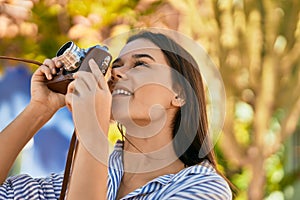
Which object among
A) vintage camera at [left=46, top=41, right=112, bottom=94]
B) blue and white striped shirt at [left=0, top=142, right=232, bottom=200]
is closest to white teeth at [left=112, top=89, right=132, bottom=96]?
vintage camera at [left=46, top=41, right=112, bottom=94]

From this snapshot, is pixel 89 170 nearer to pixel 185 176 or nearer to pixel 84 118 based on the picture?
pixel 84 118

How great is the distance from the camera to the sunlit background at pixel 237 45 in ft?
15.3

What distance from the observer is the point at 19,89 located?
113 inches

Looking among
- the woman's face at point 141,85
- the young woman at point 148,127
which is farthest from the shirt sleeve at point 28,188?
the woman's face at point 141,85

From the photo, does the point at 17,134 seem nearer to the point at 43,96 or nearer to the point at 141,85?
the point at 43,96

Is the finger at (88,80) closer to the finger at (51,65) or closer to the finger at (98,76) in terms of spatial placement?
the finger at (98,76)

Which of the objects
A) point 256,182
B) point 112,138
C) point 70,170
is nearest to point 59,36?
point 112,138

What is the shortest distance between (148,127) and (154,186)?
173 mm

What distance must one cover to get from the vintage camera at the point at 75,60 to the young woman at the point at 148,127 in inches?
1.5

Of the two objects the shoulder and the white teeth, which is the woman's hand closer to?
the white teeth

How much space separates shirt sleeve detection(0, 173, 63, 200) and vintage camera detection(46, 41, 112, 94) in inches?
12.0

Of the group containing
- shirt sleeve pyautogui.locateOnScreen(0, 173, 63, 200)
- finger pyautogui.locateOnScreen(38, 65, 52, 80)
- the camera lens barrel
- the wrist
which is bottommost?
shirt sleeve pyautogui.locateOnScreen(0, 173, 63, 200)

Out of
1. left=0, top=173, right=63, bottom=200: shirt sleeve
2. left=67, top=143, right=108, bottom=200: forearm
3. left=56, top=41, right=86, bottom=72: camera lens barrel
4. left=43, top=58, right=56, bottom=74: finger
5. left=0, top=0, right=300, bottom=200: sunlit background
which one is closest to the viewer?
left=67, top=143, right=108, bottom=200: forearm

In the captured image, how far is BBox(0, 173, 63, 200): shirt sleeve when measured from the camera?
1.99 metres
